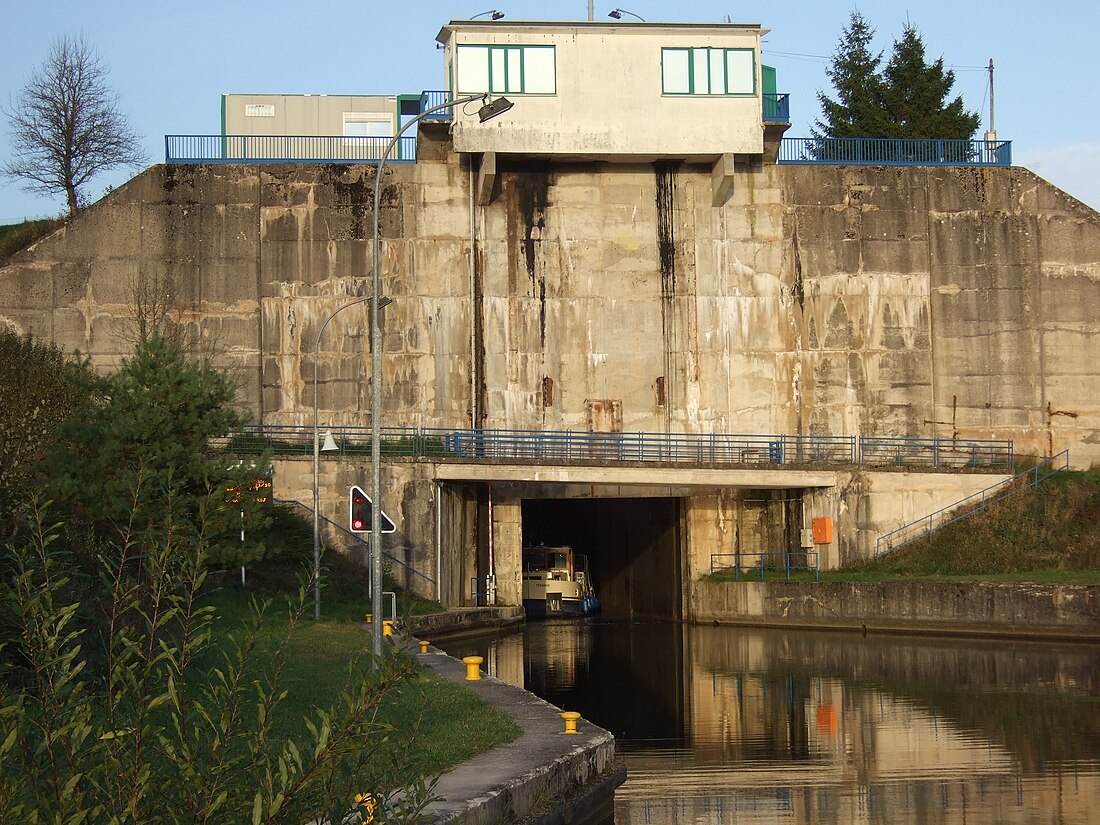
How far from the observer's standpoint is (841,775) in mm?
17469

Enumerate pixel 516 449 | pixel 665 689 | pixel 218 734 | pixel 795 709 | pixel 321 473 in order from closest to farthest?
pixel 218 734 < pixel 795 709 < pixel 665 689 < pixel 321 473 < pixel 516 449

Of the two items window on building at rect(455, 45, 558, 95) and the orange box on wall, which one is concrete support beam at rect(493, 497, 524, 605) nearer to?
the orange box on wall

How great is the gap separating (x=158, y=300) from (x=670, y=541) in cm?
1853

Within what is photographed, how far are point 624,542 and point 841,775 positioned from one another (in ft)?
118

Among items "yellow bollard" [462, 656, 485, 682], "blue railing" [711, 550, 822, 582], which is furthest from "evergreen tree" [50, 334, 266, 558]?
"blue railing" [711, 550, 822, 582]

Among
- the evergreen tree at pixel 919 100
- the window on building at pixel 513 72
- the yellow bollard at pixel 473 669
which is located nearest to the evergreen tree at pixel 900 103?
the evergreen tree at pixel 919 100

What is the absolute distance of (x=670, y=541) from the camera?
48.5 metres

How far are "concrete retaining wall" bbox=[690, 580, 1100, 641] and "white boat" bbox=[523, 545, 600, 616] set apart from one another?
29.9 ft

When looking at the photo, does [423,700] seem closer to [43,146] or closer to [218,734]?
[218,734]

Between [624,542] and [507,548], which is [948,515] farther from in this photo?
[624,542]

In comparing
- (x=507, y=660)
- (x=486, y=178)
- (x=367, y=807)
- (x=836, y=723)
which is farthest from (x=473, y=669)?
(x=486, y=178)

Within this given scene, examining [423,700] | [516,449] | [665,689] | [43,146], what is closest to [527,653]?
[665,689]

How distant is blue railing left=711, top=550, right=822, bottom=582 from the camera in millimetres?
44134

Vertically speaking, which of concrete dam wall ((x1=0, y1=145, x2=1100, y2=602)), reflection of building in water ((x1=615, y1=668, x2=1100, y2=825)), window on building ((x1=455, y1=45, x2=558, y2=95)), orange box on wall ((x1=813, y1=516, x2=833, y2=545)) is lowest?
reflection of building in water ((x1=615, y1=668, x2=1100, y2=825))
